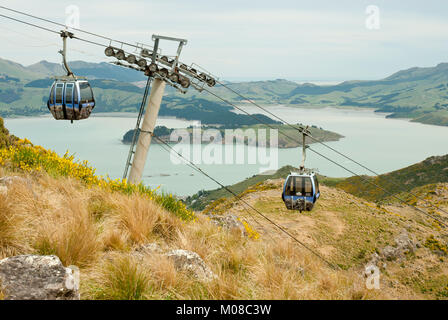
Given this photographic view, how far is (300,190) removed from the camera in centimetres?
2284

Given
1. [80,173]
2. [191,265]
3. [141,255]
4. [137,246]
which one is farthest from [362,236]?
[141,255]

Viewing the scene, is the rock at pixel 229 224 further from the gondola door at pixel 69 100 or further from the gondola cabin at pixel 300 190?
the gondola door at pixel 69 100

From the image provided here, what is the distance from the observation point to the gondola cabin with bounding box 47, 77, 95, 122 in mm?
17047

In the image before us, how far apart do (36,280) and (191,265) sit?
9.31 feet

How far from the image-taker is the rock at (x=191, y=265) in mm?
7344

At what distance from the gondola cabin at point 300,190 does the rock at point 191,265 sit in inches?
622

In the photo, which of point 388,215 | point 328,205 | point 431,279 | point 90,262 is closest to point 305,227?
point 328,205

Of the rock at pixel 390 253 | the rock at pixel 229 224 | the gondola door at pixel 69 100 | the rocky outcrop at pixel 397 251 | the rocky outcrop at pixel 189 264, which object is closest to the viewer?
the rocky outcrop at pixel 189 264

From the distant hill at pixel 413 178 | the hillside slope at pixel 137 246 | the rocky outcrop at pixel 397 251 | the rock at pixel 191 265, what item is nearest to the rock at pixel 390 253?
the rocky outcrop at pixel 397 251

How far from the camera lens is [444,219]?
54.1 m

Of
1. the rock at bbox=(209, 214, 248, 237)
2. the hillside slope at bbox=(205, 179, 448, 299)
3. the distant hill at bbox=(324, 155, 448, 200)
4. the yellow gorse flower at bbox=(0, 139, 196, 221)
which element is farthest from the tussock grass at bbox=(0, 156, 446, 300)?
the distant hill at bbox=(324, 155, 448, 200)

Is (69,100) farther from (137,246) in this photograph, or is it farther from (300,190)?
(300,190)

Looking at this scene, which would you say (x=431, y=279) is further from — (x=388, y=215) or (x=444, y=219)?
(x=444, y=219)
